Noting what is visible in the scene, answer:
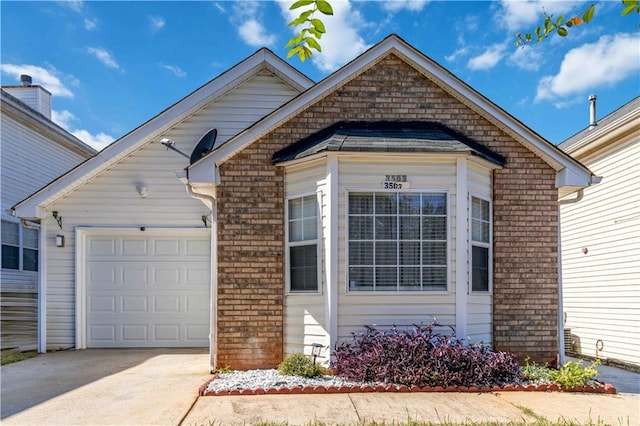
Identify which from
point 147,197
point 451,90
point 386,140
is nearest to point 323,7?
point 386,140

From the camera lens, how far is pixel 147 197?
970 cm

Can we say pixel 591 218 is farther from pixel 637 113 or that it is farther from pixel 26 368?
pixel 26 368

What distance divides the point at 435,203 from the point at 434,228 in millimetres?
380

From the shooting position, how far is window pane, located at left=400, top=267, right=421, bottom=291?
21.6 ft

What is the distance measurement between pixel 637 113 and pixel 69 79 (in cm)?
1402

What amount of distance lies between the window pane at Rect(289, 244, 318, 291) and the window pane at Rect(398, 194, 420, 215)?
146 cm

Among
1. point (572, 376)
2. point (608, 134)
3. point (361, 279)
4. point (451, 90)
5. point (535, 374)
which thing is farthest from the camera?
point (608, 134)

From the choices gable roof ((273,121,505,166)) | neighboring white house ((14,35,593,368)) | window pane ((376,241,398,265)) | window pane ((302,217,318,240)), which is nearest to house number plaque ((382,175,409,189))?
neighboring white house ((14,35,593,368))

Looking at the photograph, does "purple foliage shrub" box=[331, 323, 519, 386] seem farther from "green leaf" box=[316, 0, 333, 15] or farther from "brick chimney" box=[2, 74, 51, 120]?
"brick chimney" box=[2, 74, 51, 120]

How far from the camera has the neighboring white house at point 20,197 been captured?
1010cm

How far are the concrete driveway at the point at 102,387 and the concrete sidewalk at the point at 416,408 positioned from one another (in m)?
0.53

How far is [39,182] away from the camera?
1173 cm

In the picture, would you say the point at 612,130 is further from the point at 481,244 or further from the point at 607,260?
the point at 481,244

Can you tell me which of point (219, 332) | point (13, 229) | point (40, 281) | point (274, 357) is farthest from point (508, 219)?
point (13, 229)
